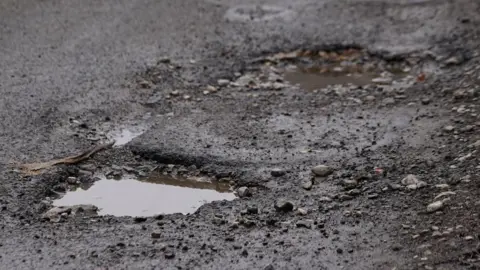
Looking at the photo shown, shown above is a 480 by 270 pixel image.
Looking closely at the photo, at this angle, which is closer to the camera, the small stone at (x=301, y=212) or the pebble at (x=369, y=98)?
the small stone at (x=301, y=212)

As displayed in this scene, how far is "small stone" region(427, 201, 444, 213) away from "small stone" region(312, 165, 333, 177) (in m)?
0.84

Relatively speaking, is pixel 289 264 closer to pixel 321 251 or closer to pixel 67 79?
pixel 321 251

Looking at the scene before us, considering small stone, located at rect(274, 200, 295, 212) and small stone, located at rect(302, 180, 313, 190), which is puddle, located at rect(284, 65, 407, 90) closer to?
small stone, located at rect(302, 180, 313, 190)

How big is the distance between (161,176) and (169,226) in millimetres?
738

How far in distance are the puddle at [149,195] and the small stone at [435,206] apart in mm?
1290

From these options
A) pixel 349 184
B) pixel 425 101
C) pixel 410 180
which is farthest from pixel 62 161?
pixel 425 101

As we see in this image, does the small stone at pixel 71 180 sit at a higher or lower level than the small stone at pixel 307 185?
higher

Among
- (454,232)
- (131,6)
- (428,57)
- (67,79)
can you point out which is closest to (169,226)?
(454,232)

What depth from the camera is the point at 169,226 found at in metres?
4.47

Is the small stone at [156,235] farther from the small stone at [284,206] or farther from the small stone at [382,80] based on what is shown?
the small stone at [382,80]

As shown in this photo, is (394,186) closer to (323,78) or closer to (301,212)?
(301,212)

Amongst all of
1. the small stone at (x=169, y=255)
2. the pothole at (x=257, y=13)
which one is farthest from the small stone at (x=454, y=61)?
the small stone at (x=169, y=255)

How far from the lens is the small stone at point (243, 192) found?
15.9 feet

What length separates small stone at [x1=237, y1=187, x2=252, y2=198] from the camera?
4848 mm
